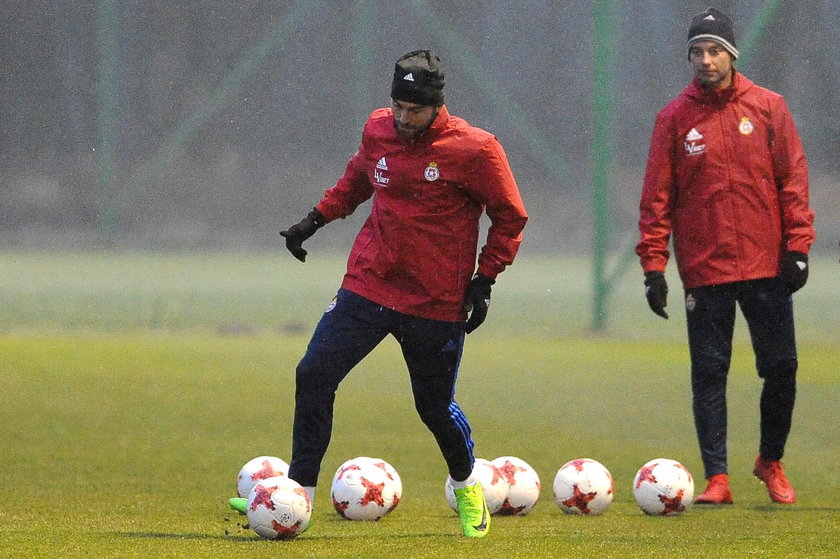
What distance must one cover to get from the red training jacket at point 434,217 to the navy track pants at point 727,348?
59.3 inches

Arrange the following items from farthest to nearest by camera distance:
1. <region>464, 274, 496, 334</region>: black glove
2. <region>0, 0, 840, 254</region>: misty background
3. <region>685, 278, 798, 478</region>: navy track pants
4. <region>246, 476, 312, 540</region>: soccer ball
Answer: <region>0, 0, 840, 254</region>: misty background, <region>685, 278, 798, 478</region>: navy track pants, <region>464, 274, 496, 334</region>: black glove, <region>246, 476, 312, 540</region>: soccer ball

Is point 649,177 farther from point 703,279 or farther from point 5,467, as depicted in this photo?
point 5,467

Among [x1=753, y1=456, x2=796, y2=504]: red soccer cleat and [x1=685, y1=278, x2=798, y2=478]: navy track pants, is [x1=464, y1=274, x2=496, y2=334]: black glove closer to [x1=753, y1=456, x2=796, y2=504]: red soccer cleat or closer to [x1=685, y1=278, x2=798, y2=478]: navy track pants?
[x1=685, y1=278, x2=798, y2=478]: navy track pants

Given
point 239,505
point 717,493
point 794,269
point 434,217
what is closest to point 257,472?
point 239,505

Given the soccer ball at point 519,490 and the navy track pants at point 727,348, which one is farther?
the navy track pants at point 727,348

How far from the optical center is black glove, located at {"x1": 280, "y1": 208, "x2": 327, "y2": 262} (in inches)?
237

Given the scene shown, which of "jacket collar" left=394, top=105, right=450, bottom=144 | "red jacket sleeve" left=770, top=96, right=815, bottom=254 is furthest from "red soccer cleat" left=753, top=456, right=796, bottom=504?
"jacket collar" left=394, top=105, right=450, bottom=144

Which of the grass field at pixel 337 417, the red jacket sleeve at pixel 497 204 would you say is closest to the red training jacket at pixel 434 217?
the red jacket sleeve at pixel 497 204

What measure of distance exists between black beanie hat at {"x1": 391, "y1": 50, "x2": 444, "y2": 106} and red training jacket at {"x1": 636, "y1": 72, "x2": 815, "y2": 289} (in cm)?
160

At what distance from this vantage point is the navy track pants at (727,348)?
6.88 m

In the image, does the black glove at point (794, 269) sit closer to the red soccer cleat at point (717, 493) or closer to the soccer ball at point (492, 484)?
the red soccer cleat at point (717, 493)

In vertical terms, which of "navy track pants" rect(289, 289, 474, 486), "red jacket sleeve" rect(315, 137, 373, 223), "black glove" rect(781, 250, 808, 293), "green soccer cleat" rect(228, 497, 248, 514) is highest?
"red jacket sleeve" rect(315, 137, 373, 223)

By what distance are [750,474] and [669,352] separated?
18.8 ft

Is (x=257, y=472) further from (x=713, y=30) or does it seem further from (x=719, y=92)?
(x=713, y=30)
